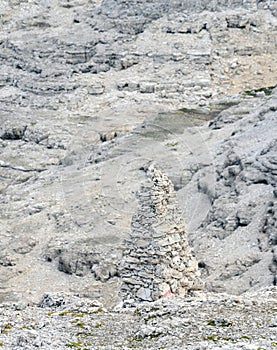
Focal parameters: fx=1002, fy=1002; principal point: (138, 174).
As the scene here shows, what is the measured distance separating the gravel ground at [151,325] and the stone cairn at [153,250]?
1.30 ft

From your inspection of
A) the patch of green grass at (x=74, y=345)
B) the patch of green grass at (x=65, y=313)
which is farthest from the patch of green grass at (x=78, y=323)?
the patch of green grass at (x=74, y=345)

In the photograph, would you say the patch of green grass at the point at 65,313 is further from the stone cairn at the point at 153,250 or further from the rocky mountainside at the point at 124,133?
the rocky mountainside at the point at 124,133

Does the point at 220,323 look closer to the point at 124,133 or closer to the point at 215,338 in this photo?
the point at 215,338

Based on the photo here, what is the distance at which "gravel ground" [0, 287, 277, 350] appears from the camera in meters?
11.0

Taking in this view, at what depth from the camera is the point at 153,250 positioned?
42.6 feet

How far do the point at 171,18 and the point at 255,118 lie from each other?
77.4 feet

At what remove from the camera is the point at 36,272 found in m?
23.7

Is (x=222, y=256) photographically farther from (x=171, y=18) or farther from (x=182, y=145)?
(x=171, y=18)

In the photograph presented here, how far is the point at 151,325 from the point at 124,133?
24972 millimetres

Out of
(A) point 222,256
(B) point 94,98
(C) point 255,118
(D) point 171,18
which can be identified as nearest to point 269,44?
(D) point 171,18

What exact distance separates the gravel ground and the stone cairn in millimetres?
396

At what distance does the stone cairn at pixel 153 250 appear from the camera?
1295 cm

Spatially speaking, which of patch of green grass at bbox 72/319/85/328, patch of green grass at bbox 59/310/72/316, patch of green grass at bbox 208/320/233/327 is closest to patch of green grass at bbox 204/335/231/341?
patch of green grass at bbox 208/320/233/327

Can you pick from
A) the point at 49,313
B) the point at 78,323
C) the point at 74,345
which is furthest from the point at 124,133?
the point at 74,345
